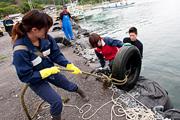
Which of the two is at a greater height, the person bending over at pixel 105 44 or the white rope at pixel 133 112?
the person bending over at pixel 105 44

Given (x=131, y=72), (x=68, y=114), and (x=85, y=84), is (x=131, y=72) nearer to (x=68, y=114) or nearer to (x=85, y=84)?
(x=85, y=84)

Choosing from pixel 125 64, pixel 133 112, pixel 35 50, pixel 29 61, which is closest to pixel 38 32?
pixel 35 50

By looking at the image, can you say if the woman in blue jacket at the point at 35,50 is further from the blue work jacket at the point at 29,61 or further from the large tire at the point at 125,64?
the large tire at the point at 125,64

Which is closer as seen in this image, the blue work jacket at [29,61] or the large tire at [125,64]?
the blue work jacket at [29,61]

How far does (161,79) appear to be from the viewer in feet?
12.3

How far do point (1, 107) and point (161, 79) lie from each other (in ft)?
15.9

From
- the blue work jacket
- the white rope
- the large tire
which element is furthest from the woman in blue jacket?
the large tire

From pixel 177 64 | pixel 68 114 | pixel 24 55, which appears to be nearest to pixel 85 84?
pixel 68 114

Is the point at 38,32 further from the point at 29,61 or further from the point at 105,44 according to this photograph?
the point at 105,44

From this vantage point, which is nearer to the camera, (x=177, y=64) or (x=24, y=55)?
(x=24, y=55)

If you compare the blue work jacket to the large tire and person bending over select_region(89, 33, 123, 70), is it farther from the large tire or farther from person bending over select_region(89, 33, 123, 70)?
the large tire

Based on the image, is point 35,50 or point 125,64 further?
point 125,64

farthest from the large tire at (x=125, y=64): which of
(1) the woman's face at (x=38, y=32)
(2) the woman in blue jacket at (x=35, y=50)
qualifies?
(1) the woman's face at (x=38, y=32)

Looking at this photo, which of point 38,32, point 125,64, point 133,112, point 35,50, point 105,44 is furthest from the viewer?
point 105,44
